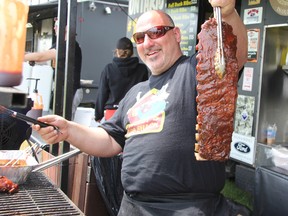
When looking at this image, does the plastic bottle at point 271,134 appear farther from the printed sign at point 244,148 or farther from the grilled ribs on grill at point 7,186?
the grilled ribs on grill at point 7,186

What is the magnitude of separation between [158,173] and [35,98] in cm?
276

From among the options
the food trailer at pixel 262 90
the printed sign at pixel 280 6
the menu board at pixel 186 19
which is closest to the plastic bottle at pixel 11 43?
the printed sign at pixel 280 6

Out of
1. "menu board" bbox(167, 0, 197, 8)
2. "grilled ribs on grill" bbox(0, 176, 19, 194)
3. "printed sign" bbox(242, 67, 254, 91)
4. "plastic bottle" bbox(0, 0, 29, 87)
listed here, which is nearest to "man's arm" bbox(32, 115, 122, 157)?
"grilled ribs on grill" bbox(0, 176, 19, 194)

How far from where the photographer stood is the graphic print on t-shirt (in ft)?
7.72

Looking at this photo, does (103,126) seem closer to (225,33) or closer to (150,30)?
(150,30)

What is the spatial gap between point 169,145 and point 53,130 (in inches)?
32.5

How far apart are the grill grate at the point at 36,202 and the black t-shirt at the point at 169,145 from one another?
50 centimetres

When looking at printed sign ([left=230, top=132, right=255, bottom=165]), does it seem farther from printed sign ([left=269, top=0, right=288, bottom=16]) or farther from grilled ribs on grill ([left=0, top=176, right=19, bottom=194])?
grilled ribs on grill ([left=0, top=176, right=19, bottom=194])

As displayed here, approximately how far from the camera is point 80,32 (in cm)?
1339

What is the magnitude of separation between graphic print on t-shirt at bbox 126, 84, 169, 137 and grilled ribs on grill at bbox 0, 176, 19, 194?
101cm

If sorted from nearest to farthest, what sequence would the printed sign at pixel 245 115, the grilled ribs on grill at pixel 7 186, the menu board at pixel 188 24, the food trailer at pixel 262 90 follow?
the grilled ribs on grill at pixel 7 186 < the food trailer at pixel 262 90 < the printed sign at pixel 245 115 < the menu board at pixel 188 24

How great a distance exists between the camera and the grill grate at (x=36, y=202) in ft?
8.41

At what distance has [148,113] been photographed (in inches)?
96.0

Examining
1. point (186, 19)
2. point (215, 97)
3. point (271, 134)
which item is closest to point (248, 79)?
point (271, 134)
